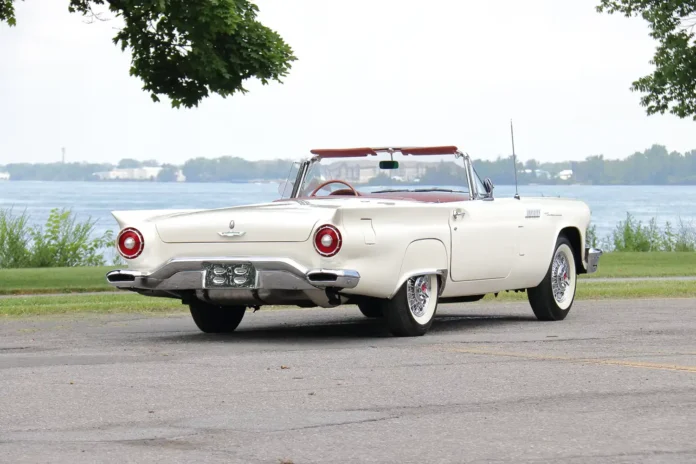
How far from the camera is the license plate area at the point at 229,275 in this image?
10.3 m

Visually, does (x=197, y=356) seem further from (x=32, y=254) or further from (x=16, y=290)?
(x=32, y=254)

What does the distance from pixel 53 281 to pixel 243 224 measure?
1166 centimetres

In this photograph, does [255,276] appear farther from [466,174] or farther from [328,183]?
[466,174]

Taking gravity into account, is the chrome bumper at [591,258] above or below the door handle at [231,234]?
below

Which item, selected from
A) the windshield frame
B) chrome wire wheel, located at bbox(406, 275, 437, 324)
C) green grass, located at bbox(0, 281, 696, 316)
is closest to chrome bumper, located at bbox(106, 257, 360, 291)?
chrome wire wheel, located at bbox(406, 275, 437, 324)

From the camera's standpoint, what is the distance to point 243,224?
1048 centimetres

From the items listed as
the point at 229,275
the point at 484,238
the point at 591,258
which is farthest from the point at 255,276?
the point at 591,258

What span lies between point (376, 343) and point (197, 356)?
62.5 inches

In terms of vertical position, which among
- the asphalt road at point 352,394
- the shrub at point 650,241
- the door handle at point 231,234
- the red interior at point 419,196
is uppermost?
the red interior at point 419,196

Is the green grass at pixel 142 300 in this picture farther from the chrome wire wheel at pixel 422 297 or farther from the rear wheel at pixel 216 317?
the chrome wire wheel at pixel 422 297

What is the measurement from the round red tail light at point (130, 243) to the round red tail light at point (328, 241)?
155 centimetres

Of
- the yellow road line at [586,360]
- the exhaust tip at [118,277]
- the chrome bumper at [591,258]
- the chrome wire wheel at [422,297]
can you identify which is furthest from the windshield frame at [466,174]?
the yellow road line at [586,360]

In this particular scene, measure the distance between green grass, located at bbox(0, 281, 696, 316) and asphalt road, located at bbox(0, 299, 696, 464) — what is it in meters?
2.81

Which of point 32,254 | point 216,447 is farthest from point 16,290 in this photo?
point 216,447
